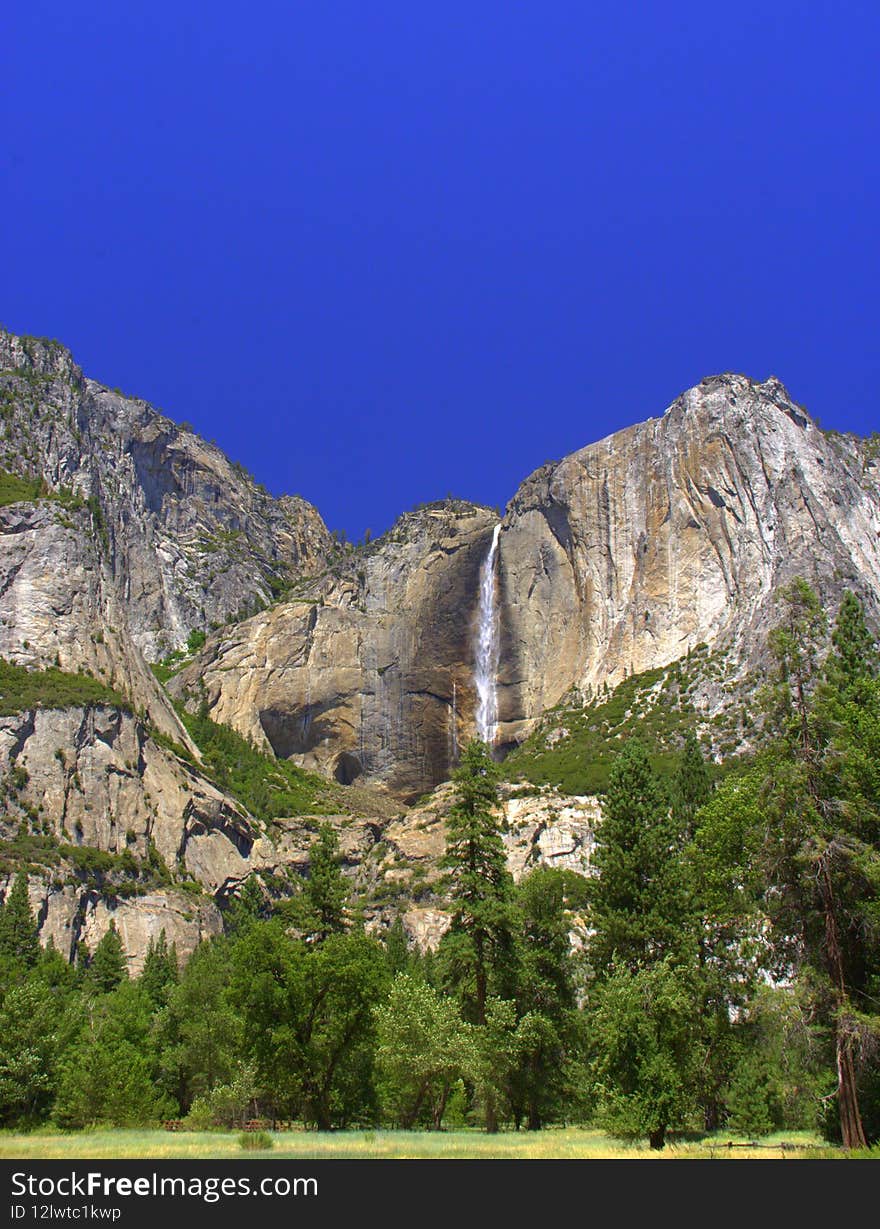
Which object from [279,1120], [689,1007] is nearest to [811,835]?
[689,1007]

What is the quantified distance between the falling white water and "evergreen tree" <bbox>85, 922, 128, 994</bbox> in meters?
55.9

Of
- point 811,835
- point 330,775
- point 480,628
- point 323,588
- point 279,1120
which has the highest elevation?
point 323,588

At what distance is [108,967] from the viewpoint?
67250mm

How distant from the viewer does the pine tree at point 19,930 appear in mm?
62656

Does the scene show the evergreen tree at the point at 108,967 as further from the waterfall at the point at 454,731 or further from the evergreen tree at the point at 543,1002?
the waterfall at the point at 454,731

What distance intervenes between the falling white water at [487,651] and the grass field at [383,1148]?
88.6 metres

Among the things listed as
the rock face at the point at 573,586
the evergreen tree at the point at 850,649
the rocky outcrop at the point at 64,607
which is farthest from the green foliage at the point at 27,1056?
the rock face at the point at 573,586

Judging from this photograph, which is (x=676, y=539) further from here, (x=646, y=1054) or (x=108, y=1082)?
(x=646, y=1054)

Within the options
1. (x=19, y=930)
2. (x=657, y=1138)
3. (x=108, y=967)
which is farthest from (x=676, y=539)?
(x=657, y=1138)

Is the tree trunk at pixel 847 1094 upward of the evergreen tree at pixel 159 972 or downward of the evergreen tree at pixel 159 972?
downward

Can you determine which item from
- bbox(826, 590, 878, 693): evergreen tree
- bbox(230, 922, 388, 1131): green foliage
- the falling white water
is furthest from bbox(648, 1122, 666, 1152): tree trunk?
the falling white water

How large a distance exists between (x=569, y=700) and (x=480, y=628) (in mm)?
18925
